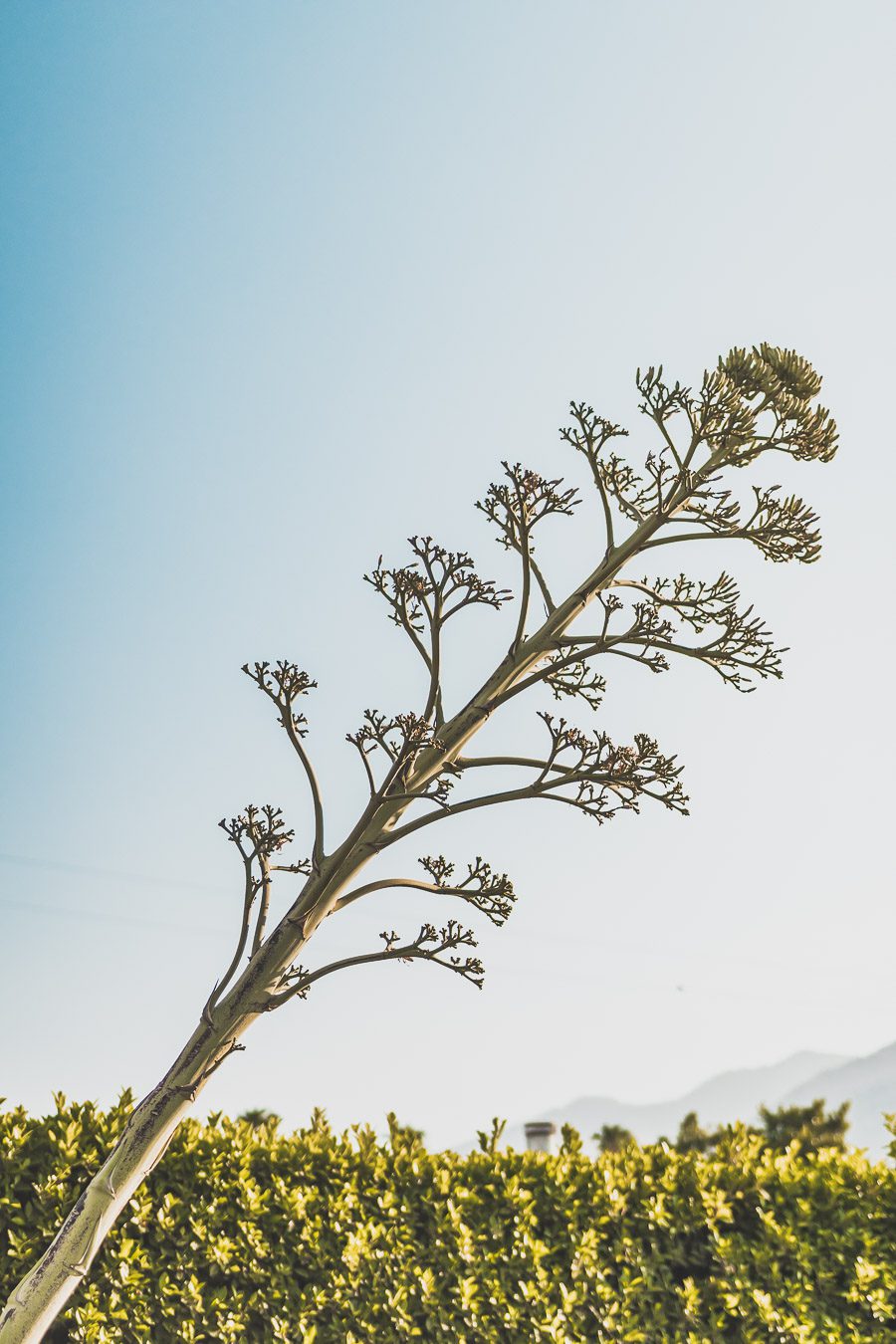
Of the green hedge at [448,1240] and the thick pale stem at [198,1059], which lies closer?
the thick pale stem at [198,1059]

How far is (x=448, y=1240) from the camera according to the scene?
15.1 ft

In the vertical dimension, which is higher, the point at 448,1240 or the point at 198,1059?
the point at 198,1059

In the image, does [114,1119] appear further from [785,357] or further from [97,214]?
[97,214]

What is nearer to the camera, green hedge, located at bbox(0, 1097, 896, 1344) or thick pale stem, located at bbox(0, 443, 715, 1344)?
thick pale stem, located at bbox(0, 443, 715, 1344)

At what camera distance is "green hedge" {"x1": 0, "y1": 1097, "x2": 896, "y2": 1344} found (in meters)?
4.18

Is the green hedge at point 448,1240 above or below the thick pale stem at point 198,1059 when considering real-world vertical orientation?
below

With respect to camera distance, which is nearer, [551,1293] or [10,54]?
[551,1293]

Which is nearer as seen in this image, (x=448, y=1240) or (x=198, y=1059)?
(x=198, y=1059)

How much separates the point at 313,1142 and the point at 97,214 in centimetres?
664

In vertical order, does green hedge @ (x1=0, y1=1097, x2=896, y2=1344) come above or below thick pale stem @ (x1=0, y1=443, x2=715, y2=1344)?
below

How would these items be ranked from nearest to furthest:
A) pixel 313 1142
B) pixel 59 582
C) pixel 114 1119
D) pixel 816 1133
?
pixel 114 1119
pixel 313 1142
pixel 59 582
pixel 816 1133

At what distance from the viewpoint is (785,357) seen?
13.3ft

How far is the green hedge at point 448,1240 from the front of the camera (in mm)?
4176

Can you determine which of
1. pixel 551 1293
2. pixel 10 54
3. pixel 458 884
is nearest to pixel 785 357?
pixel 458 884
